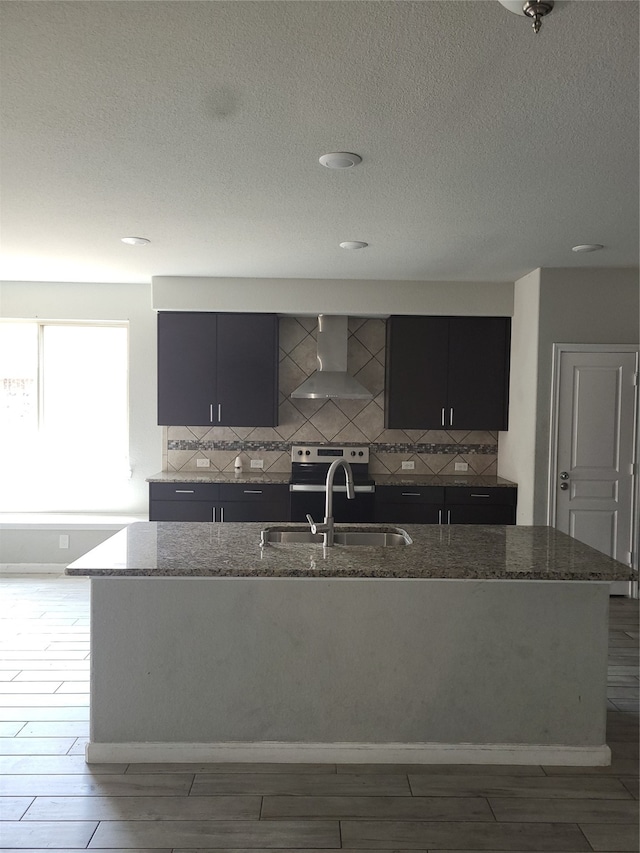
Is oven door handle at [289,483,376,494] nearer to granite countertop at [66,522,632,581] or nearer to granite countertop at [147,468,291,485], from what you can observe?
granite countertop at [147,468,291,485]

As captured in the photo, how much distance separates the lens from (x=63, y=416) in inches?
245

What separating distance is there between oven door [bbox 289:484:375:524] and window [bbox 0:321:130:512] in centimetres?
176

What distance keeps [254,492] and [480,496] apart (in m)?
1.84

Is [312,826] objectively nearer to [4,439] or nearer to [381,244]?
[381,244]

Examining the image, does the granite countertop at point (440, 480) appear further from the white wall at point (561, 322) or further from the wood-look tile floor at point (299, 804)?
the wood-look tile floor at point (299, 804)

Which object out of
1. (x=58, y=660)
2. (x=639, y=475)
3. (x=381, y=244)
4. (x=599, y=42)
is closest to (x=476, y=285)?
(x=381, y=244)

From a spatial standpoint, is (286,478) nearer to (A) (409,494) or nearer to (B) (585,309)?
(A) (409,494)

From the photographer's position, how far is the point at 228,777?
104 inches

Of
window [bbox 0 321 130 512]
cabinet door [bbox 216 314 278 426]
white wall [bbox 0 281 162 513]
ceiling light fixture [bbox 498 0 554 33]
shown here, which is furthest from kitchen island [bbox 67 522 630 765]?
window [bbox 0 321 130 512]

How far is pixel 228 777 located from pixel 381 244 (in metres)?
3.15

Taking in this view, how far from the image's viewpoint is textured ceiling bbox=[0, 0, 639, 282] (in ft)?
6.14

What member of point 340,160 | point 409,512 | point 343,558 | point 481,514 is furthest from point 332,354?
point 343,558

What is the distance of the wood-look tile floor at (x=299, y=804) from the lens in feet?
7.48

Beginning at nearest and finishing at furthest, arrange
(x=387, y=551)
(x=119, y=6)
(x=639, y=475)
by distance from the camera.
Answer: (x=119, y=6) → (x=387, y=551) → (x=639, y=475)
